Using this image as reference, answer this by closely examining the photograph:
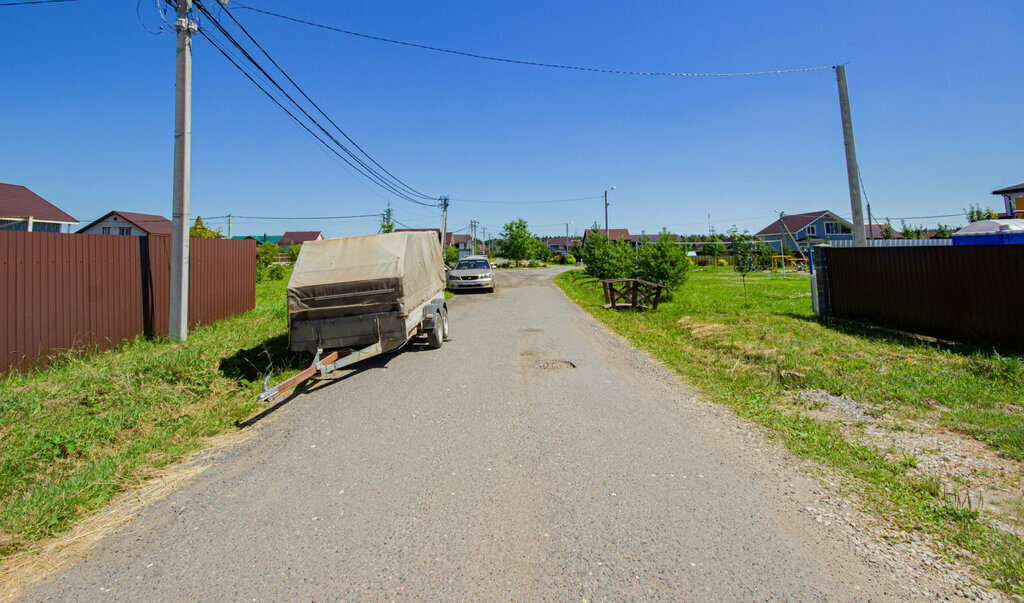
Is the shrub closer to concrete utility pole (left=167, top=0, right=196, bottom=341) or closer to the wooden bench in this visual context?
the wooden bench

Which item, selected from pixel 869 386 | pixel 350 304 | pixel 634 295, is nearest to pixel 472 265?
pixel 634 295

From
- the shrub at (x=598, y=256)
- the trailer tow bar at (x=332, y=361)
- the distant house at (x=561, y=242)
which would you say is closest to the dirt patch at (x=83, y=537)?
the trailer tow bar at (x=332, y=361)

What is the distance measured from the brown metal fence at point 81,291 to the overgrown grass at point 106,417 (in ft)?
1.23

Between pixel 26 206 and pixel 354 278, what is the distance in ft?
124

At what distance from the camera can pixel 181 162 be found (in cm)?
863

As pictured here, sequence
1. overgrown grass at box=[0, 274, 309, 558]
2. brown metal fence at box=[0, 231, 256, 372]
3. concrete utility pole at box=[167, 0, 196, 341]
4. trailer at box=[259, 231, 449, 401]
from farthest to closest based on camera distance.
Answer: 1. concrete utility pole at box=[167, 0, 196, 341]
2. trailer at box=[259, 231, 449, 401]
3. brown metal fence at box=[0, 231, 256, 372]
4. overgrown grass at box=[0, 274, 309, 558]

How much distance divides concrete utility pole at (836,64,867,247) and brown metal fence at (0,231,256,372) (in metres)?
16.5

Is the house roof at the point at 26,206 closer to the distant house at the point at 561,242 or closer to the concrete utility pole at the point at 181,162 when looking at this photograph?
the concrete utility pole at the point at 181,162

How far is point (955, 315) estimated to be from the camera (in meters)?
9.05

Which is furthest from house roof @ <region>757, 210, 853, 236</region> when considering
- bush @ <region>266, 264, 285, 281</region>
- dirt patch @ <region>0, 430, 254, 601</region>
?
dirt patch @ <region>0, 430, 254, 601</region>

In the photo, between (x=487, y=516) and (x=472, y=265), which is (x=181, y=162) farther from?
(x=472, y=265)

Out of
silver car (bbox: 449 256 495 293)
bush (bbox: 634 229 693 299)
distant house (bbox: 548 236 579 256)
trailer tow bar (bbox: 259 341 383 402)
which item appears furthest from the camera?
distant house (bbox: 548 236 579 256)

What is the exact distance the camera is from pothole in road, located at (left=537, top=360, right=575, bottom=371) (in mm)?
7845

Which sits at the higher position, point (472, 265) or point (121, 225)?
point (121, 225)
